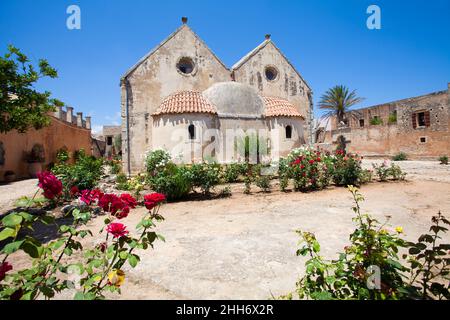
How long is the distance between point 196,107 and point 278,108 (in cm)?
533

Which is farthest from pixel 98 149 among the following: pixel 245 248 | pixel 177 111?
pixel 245 248

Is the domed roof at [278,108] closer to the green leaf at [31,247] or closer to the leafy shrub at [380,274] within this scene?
the leafy shrub at [380,274]

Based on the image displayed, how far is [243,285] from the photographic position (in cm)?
318

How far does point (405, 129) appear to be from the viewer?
26188mm

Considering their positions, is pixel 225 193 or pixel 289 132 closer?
pixel 225 193

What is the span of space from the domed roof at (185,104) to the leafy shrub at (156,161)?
4334 mm

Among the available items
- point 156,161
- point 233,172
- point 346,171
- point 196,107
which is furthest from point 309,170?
point 196,107

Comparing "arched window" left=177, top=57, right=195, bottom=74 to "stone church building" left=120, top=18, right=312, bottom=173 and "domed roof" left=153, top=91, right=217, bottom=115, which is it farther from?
"domed roof" left=153, top=91, right=217, bottom=115

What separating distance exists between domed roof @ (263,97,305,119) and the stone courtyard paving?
708cm

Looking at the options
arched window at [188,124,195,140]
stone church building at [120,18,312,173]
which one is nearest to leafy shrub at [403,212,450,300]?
stone church building at [120,18,312,173]

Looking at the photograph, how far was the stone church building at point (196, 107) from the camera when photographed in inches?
536

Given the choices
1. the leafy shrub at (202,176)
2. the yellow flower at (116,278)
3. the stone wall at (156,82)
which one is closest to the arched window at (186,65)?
the stone wall at (156,82)

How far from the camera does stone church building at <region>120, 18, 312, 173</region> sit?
13.6 meters

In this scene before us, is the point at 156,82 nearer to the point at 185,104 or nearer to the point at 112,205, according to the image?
the point at 185,104
